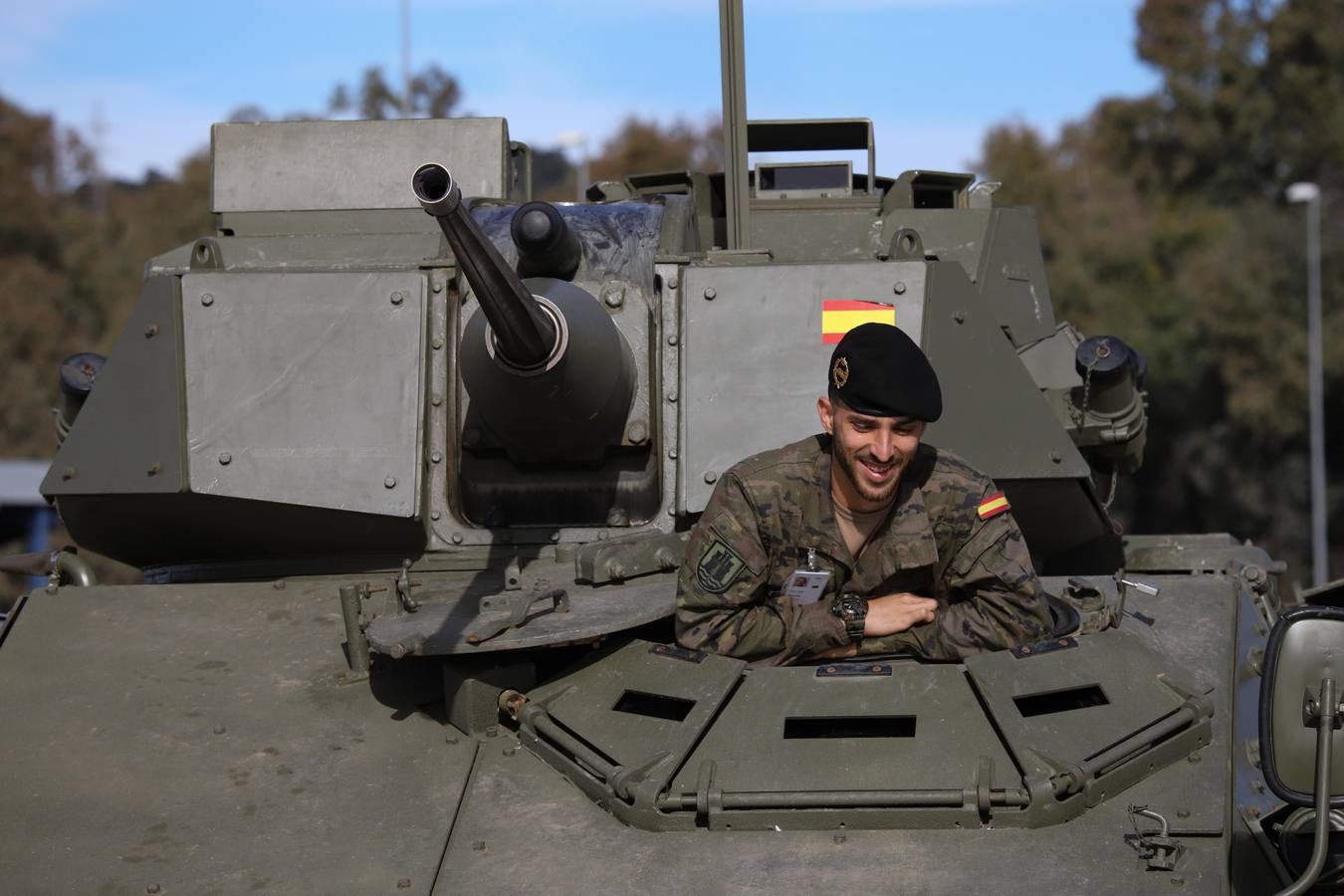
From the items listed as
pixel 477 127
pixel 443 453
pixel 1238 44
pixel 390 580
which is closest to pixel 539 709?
pixel 390 580

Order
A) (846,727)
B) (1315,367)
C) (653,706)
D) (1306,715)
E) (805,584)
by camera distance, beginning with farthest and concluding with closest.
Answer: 1. (1315,367)
2. (805,584)
3. (653,706)
4. (846,727)
5. (1306,715)

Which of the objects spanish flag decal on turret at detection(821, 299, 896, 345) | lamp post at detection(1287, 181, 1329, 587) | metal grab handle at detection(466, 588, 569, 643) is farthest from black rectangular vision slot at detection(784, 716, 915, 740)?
lamp post at detection(1287, 181, 1329, 587)

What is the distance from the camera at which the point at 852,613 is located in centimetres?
557

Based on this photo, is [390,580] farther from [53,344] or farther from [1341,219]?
[53,344]

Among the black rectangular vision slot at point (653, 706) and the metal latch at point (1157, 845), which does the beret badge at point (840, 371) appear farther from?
the metal latch at point (1157, 845)

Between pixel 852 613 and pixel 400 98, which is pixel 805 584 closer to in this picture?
pixel 852 613

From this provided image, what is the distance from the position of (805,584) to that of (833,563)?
0.56 feet

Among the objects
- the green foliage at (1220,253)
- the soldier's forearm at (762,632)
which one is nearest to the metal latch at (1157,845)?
the soldier's forearm at (762,632)

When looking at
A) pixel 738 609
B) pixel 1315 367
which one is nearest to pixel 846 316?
pixel 738 609

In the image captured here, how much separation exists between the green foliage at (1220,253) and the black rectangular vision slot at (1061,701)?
3118 centimetres

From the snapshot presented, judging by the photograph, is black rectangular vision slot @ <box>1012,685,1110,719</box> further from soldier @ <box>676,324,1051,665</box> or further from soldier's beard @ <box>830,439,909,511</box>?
soldier's beard @ <box>830,439,909,511</box>

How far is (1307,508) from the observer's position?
36.4m

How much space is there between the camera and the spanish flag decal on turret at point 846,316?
22.0ft

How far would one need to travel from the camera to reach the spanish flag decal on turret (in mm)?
6703
